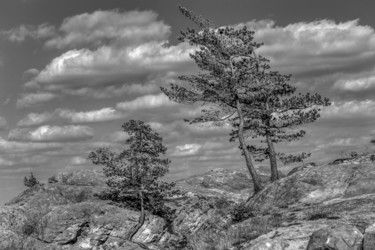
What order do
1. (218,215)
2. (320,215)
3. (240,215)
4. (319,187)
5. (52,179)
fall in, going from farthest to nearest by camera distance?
(52,179)
(218,215)
(319,187)
(240,215)
(320,215)

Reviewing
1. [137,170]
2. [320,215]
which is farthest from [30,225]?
[320,215]

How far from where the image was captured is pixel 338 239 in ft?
24.9

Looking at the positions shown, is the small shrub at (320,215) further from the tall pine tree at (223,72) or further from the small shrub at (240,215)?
the tall pine tree at (223,72)

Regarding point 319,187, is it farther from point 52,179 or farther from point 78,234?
point 52,179

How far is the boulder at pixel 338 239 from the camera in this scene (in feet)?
24.6

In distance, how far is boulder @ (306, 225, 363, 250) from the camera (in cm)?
748

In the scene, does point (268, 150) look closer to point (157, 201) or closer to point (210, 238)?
point (157, 201)

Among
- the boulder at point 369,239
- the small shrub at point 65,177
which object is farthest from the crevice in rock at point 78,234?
the boulder at point 369,239

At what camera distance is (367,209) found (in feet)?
36.3

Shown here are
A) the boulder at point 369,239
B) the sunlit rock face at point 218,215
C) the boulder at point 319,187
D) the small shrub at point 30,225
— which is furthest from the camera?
the small shrub at point 30,225

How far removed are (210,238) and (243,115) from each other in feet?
81.3

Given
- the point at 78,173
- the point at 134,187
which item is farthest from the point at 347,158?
the point at 78,173

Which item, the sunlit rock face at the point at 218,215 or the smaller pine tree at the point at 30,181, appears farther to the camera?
the smaller pine tree at the point at 30,181

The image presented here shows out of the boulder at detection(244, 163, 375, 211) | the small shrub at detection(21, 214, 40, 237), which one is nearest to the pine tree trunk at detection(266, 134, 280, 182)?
the boulder at detection(244, 163, 375, 211)
